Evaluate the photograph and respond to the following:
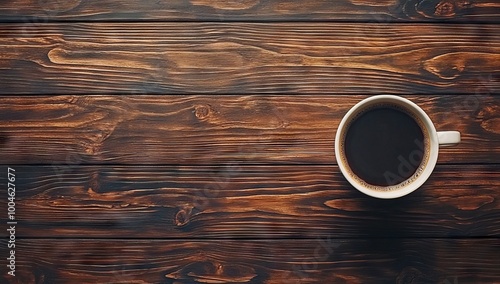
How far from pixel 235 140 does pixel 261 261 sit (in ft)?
0.56

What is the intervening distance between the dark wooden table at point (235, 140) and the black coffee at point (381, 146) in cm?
5

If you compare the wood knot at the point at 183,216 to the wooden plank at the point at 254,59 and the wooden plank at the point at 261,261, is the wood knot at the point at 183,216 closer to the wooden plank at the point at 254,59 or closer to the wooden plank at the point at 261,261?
the wooden plank at the point at 261,261

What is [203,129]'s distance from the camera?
2.77ft

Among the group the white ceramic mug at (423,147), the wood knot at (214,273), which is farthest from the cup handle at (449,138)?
the wood knot at (214,273)

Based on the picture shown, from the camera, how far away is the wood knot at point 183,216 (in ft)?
2.76

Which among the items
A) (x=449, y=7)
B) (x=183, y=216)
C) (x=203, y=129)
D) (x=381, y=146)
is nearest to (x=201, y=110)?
(x=203, y=129)

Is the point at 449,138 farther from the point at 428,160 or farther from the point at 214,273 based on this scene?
the point at 214,273

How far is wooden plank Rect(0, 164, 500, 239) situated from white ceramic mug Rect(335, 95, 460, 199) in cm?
6

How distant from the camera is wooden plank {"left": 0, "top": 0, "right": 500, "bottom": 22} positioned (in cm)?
85

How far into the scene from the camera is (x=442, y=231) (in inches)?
33.1

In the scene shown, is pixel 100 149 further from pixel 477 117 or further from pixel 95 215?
pixel 477 117

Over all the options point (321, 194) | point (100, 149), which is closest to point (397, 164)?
point (321, 194)

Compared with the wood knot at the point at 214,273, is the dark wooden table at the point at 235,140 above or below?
above

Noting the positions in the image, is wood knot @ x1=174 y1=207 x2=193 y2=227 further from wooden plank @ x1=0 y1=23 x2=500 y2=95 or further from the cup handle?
the cup handle
